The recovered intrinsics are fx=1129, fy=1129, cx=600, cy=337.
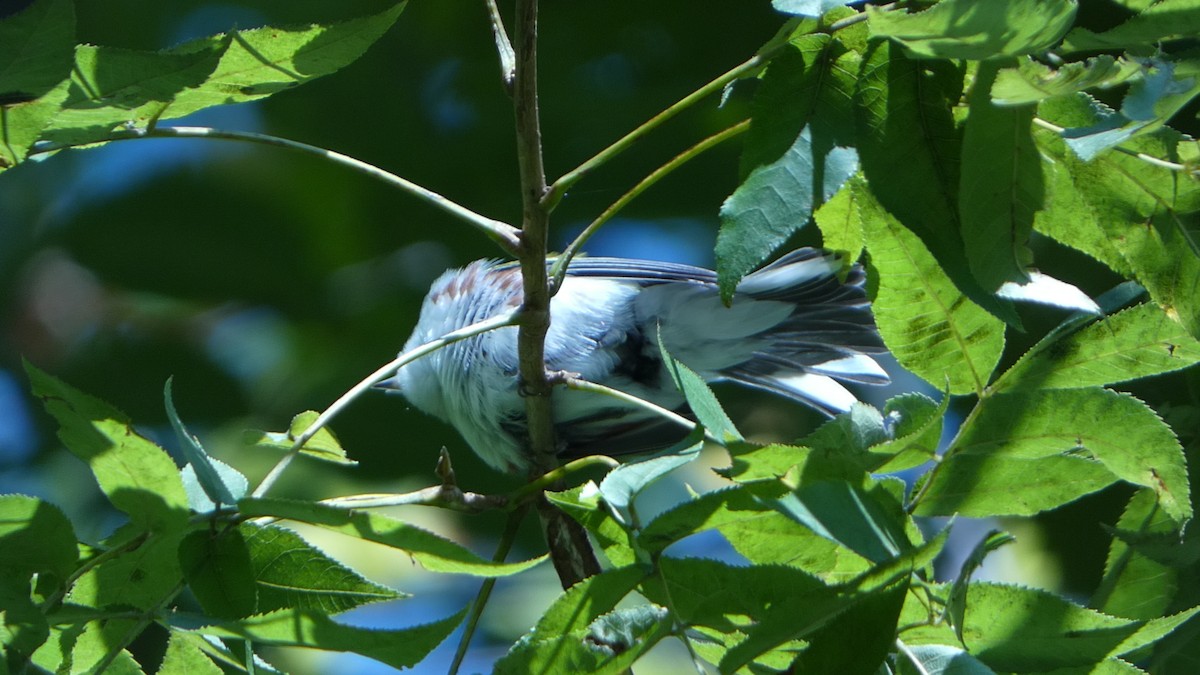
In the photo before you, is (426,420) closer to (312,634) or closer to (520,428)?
(520,428)

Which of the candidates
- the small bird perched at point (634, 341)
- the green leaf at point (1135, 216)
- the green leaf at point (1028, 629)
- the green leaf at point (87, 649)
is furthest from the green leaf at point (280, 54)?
the small bird perched at point (634, 341)

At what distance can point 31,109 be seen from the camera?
87cm

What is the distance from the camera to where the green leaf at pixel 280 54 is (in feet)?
3.02

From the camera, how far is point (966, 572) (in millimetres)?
729

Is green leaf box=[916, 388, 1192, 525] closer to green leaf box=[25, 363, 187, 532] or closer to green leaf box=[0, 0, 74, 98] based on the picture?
green leaf box=[25, 363, 187, 532]

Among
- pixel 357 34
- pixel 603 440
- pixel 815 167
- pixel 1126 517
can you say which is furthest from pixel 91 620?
pixel 603 440

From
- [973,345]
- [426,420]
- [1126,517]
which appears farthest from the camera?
[426,420]

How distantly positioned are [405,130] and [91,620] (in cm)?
257

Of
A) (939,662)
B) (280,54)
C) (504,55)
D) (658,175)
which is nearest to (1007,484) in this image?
(939,662)

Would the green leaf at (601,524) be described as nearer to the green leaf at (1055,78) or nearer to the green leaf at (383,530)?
the green leaf at (383,530)

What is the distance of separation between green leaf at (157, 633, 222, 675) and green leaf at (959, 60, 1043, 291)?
0.69 metres

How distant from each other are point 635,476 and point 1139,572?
66cm

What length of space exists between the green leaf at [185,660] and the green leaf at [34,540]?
0.15 meters

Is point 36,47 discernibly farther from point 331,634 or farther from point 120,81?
point 331,634
